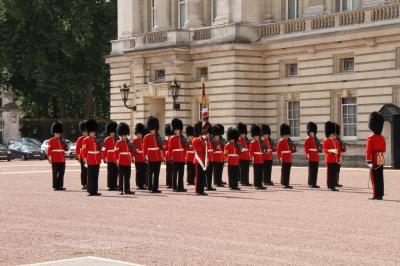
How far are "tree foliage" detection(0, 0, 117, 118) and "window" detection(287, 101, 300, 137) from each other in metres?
15.7

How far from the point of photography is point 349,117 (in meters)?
31.2

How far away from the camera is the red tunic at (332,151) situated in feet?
63.8

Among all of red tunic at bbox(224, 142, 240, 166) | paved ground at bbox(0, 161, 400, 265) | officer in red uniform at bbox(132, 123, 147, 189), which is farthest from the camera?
red tunic at bbox(224, 142, 240, 166)

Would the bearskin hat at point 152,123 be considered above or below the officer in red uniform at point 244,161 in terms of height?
above

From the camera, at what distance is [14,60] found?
46062 mm

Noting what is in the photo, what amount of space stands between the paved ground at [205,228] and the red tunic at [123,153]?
735mm

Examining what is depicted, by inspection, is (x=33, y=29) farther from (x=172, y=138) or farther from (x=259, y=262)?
(x=259, y=262)

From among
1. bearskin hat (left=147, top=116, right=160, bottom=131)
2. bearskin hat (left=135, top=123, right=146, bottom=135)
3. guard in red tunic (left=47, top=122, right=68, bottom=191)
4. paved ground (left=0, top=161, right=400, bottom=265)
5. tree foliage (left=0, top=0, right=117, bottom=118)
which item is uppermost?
tree foliage (left=0, top=0, right=117, bottom=118)

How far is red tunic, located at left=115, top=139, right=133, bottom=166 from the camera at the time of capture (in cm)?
1869

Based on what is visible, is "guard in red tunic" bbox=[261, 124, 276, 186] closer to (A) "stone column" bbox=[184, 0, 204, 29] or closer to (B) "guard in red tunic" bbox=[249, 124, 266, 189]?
(B) "guard in red tunic" bbox=[249, 124, 266, 189]

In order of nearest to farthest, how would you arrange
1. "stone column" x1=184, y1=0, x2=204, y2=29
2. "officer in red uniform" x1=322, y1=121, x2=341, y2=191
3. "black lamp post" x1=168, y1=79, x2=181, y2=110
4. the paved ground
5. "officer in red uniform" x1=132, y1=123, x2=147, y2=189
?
the paved ground, "officer in red uniform" x1=322, y1=121, x2=341, y2=191, "officer in red uniform" x1=132, y1=123, x2=147, y2=189, "black lamp post" x1=168, y1=79, x2=181, y2=110, "stone column" x1=184, y1=0, x2=204, y2=29

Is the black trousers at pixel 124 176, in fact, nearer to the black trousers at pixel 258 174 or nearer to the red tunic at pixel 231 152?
the red tunic at pixel 231 152

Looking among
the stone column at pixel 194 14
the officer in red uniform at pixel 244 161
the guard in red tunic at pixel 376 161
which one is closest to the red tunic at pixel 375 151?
the guard in red tunic at pixel 376 161

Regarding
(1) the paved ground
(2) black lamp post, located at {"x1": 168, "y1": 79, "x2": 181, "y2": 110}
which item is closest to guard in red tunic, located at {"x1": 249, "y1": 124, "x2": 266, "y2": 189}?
(1) the paved ground
